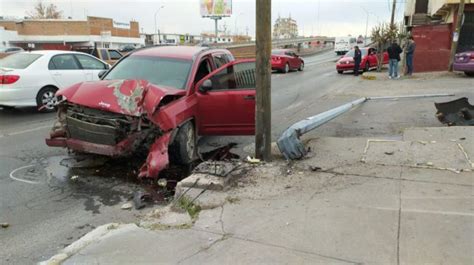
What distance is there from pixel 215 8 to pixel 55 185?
68.1m

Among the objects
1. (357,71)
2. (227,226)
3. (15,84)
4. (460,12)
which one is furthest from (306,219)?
(357,71)

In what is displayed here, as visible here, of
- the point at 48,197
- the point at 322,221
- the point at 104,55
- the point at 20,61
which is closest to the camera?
the point at 322,221

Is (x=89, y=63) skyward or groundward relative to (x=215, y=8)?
→ groundward

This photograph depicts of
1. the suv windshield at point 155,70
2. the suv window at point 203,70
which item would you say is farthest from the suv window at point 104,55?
the suv window at point 203,70

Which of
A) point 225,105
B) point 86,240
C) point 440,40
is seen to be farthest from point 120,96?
point 440,40

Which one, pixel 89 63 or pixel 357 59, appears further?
pixel 357 59

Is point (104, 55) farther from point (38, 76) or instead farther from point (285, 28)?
point (285, 28)

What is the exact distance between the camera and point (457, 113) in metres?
7.99

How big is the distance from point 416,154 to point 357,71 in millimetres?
19923

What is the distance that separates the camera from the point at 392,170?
210 inches

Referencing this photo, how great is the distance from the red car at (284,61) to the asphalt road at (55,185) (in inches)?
679

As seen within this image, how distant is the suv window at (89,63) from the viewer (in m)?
12.2

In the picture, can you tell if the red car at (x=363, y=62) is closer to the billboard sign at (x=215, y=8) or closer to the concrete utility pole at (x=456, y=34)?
the concrete utility pole at (x=456, y=34)

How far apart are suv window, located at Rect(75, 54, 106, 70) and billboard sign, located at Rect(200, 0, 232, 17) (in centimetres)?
6003
